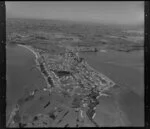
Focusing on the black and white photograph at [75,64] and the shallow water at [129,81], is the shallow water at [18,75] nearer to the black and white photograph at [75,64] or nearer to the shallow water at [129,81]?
the black and white photograph at [75,64]

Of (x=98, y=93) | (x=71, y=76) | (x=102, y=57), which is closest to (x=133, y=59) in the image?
(x=102, y=57)

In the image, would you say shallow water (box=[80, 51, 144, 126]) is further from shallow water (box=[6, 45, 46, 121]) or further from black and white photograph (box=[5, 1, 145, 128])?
shallow water (box=[6, 45, 46, 121])

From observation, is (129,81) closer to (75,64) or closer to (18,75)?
(75,64)

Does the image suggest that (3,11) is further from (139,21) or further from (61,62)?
(139,21)

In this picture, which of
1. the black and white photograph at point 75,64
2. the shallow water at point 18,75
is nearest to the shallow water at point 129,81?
the black and white photograph at point 75,64

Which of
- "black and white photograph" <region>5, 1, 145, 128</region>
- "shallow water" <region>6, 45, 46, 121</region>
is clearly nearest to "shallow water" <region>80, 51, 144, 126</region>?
"black and white photograph" <region>5, 1, 145, 128</region>

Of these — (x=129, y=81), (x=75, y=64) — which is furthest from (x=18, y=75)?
(x=129, y=81)
